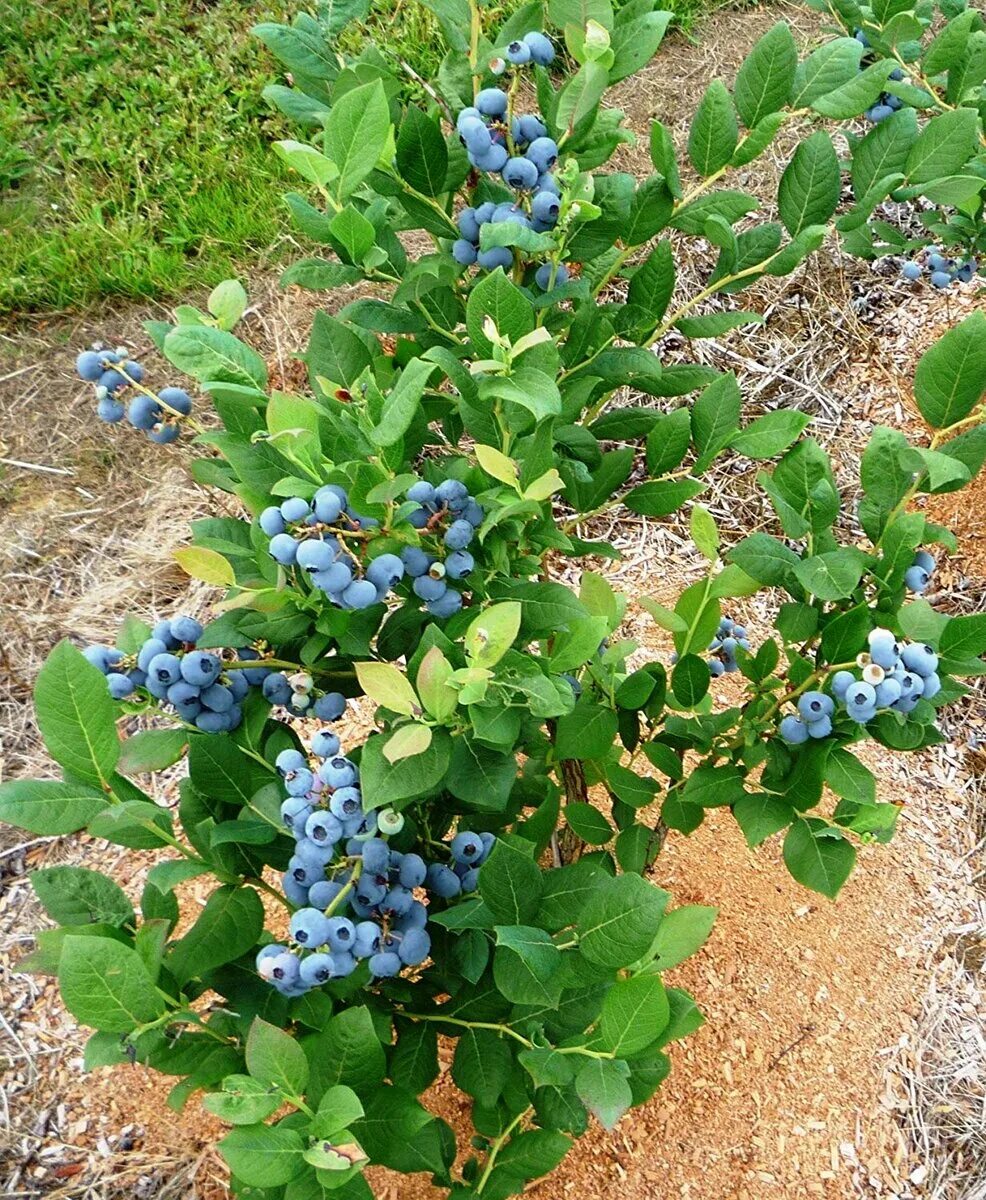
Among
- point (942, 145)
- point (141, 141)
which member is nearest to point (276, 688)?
point (942, 145)

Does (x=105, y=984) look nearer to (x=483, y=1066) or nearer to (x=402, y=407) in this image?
(x=483, y=1066)

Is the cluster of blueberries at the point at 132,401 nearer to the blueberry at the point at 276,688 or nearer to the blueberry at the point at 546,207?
the blueberry at the point at 276,688

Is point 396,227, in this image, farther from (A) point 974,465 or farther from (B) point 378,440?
(A) point 974,465

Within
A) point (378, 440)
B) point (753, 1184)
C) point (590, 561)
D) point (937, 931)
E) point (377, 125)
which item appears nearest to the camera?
point (378, 440)

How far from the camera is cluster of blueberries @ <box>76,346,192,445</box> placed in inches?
56.2

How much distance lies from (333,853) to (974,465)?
0.89 m

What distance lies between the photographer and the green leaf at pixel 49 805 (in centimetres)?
126

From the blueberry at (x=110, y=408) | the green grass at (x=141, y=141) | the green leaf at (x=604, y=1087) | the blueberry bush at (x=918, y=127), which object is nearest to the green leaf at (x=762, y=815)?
the green leaf at (x=604, y=1087)

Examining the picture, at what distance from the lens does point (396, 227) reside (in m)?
1.55

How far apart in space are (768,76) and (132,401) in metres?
0.92

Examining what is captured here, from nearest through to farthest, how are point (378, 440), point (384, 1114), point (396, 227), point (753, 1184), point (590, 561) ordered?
A: point (378, 440), point (384, 1114), point (396, 227), point (753, 1184), point (590, 561)

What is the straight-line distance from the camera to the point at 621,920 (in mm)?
1209

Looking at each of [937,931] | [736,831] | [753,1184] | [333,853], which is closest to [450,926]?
[333,853]

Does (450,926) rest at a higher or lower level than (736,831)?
higher
